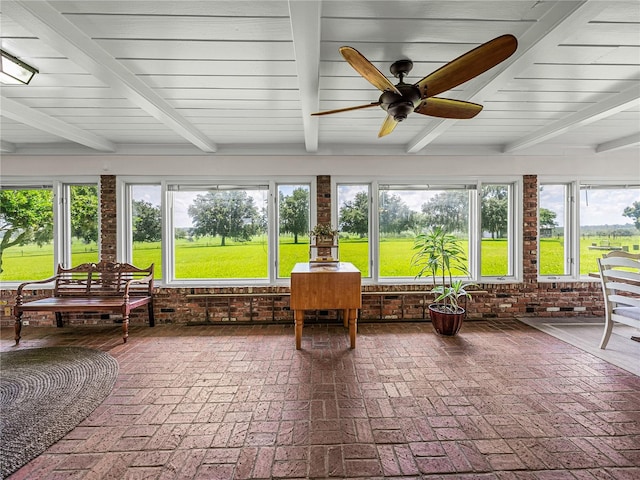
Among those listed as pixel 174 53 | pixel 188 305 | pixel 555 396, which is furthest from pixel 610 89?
pixel 188 305

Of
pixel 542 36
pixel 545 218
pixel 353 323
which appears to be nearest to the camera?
pixel 542 36

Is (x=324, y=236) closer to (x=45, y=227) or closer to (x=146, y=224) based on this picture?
(x=146, y=224)

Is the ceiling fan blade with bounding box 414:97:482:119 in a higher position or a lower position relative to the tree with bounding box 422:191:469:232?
higher

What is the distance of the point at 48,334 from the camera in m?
3.92

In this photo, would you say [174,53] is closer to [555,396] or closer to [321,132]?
[321,132]

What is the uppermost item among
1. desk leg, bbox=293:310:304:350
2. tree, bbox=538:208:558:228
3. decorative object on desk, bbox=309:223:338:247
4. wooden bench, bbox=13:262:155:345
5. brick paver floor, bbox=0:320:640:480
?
tree, bbox=538:208:558:228

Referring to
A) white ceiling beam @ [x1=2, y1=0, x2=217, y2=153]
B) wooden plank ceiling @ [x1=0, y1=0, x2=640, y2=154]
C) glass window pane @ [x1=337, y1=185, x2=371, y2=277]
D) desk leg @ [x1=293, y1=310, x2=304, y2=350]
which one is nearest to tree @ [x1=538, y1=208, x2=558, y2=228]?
Answer: wooden plank ceiling @ [x1=0, y1=0, x2=640, y2=154]

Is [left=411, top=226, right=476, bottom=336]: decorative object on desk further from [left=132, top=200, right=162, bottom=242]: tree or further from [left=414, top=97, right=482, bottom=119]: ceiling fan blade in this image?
[left=132, top=200, right=162, bottom=242]: tree

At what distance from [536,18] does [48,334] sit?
573 centimetres

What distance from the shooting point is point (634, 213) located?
4629mm

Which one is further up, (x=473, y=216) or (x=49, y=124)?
(x=49, y=124)

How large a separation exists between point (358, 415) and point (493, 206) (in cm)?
380

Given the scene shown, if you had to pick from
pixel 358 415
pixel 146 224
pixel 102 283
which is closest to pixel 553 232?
pixel 358 415

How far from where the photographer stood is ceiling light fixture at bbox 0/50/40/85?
2006 mm
